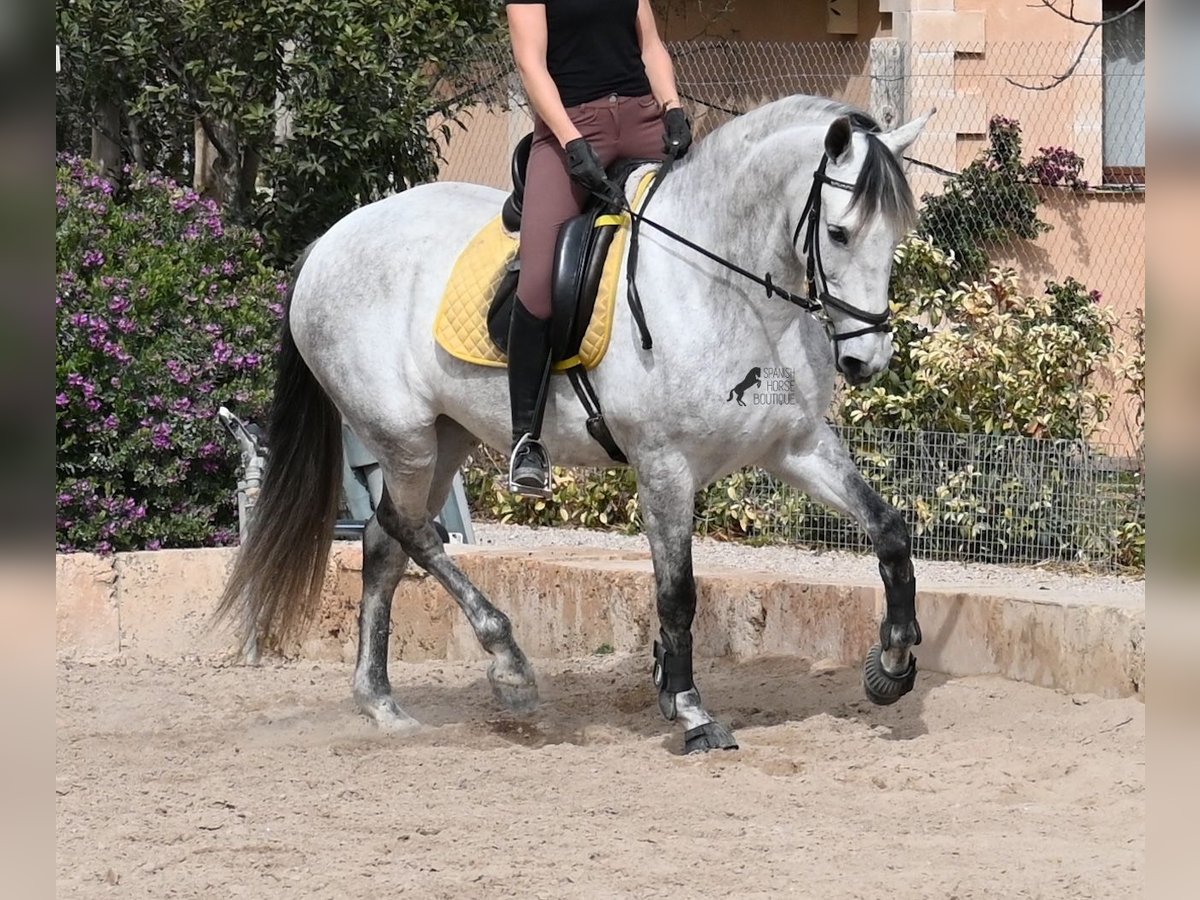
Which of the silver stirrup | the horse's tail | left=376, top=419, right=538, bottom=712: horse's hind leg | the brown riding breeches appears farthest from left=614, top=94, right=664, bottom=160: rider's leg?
the horse's tail

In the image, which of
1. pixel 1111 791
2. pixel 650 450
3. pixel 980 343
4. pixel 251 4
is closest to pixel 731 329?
pixel 650 450

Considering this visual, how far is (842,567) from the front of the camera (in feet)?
26.1

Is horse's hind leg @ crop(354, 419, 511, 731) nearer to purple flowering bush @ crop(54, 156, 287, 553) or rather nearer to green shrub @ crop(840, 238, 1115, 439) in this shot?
purple flowering bush @ crop(54, 156, 287, 553)

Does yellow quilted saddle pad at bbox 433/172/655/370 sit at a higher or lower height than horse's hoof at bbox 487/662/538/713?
higher

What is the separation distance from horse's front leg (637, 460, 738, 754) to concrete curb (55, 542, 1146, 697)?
1.21 metres

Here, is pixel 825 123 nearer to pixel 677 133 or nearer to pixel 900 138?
pixel 900 138

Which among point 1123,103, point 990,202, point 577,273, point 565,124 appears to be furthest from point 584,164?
point 1123,103

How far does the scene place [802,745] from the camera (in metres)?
5.41

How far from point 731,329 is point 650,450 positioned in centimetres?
46

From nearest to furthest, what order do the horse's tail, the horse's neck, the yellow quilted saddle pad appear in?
the horse's neck < the yellow quilted saddle pad < the horse's tail

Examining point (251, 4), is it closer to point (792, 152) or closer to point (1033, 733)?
point (792, 152)

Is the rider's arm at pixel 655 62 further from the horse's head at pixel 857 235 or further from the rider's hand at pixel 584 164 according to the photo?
the horse's head at pixel 857 235

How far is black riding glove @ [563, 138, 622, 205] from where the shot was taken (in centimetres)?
512

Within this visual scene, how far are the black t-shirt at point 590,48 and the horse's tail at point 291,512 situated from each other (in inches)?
60.6
